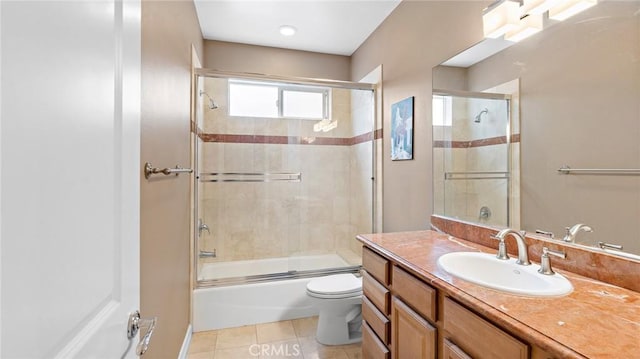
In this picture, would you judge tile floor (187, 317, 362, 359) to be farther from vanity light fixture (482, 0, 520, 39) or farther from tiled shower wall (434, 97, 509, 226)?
vanity light fixture (482, 0, 520, 39)

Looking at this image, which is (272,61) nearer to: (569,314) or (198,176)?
(198,176)

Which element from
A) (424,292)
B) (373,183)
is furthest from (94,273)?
(373,183)

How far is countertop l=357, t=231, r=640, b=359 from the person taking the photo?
679 mm

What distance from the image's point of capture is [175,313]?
174 centimetres

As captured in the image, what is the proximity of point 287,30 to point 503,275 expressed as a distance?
8.48 ft

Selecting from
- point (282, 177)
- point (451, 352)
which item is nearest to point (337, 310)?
point (451, 352)

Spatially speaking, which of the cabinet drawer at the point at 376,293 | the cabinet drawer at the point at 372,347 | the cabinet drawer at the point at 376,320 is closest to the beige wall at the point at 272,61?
the cabinet drawer at the point at 376,293

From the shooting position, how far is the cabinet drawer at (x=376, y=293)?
1475 millimetres

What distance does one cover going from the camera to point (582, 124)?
116 cm

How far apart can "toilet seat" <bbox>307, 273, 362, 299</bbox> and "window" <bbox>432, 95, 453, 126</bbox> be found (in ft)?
4.26

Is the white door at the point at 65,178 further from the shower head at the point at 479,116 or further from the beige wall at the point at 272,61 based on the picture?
the beige wall at the point at 272,61

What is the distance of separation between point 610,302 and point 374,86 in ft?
7.64

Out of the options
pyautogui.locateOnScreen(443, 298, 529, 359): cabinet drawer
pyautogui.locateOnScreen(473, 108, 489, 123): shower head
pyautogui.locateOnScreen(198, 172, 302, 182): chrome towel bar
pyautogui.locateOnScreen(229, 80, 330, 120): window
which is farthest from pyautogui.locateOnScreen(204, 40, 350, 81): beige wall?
pyautogui.locateOnScreen(443, 298, 529, 359): cabinet drawer

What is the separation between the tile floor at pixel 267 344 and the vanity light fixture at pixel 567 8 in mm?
2153
